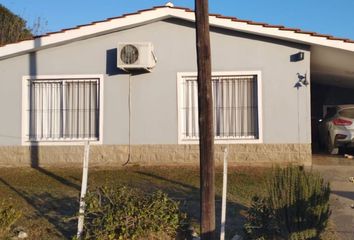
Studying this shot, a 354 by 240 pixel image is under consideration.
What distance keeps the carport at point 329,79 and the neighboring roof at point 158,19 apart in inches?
12.6

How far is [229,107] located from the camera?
44.5 feet

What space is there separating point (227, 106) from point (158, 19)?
2.63 m

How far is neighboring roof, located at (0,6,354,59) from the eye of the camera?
41.0ft

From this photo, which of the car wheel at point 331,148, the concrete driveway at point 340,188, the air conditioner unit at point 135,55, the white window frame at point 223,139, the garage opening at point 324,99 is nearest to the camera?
the concrete driveway at point 340,188

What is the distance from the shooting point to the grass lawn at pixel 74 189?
26.3 ft

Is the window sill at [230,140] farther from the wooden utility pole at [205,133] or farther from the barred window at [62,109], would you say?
the wooden utility pole at [205,133]

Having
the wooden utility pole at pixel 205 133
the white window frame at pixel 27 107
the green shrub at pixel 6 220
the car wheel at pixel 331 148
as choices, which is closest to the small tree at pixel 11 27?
the white window frame at pixel 27 107

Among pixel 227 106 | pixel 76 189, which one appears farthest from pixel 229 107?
pixel 76 189

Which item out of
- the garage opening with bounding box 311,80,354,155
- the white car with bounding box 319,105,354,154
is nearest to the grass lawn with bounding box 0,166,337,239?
the white car with bounding box 319,105,354,154

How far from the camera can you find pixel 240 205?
908 centimetres

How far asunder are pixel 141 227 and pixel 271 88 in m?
6.76

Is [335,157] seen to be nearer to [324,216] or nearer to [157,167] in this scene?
[157,167]

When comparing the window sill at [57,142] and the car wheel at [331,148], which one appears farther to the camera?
the car wheel at [331,148]

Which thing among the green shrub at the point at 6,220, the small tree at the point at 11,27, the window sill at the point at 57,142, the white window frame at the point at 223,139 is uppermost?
the small tree at the point at 11,27
